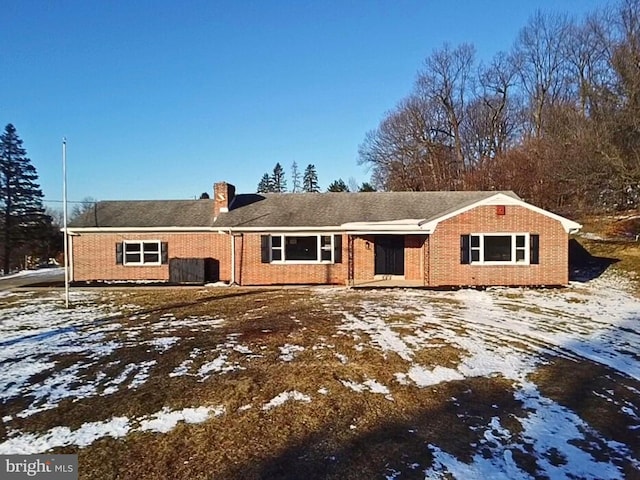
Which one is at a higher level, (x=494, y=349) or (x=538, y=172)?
(x=538, y=172)

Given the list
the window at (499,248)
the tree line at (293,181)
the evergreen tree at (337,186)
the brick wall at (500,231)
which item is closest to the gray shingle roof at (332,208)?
the brick wall at (500,231)

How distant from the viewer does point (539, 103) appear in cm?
3697

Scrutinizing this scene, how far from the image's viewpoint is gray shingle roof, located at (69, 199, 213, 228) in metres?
19.2

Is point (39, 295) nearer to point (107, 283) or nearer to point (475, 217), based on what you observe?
point (107, 283)

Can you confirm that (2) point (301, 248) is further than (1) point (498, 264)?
Yes

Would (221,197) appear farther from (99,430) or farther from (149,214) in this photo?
(99,430)

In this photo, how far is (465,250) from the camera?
16328mm

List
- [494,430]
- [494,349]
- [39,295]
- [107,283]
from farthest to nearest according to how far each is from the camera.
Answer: [107,283]
[39,295]
[494,349]
[494,430]

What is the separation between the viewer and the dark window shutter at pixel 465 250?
16297 millimetres

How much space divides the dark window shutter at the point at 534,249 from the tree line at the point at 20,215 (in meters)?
39.6

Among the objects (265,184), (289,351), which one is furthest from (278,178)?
(289,351)

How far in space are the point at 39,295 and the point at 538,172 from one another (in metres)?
28.8

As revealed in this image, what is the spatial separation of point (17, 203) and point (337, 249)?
113 feet

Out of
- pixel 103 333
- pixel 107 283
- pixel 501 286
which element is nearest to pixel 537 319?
pixel 501 286
